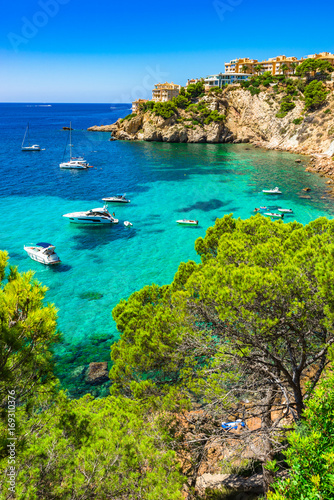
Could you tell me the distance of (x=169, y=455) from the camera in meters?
7.32

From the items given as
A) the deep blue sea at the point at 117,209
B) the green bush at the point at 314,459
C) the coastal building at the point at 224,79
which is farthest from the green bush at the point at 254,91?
the green bush at the point at 314,459

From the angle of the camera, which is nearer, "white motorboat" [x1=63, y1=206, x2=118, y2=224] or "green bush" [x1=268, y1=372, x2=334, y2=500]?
"green bush" [x1=268, y1=372, x2=334, y2=500]

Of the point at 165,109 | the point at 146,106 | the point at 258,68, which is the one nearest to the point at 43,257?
the point at 165,109

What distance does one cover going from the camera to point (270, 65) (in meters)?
103

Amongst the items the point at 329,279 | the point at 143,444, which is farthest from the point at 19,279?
the point at 329,279

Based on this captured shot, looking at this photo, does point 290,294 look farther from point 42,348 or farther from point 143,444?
point 42,348

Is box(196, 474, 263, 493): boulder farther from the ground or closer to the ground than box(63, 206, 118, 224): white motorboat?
closer to the ground

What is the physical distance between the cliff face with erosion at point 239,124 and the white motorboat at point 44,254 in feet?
204

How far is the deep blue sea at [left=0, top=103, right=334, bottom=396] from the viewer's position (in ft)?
64.8

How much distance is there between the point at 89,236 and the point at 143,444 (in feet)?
84.0

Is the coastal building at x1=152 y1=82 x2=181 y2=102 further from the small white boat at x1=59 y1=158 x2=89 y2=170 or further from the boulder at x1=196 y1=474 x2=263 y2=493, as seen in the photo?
the boulder at x1=196 y1=474 x2=263 y2=493

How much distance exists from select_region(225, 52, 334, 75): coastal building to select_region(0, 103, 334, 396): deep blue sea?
118 feet

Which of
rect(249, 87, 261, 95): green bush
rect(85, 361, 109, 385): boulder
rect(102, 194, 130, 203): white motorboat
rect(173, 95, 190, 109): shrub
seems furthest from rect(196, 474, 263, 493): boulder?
rect(249, 87, 261, 95): green bush

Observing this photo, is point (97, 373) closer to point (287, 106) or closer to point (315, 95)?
point (315, 95)
